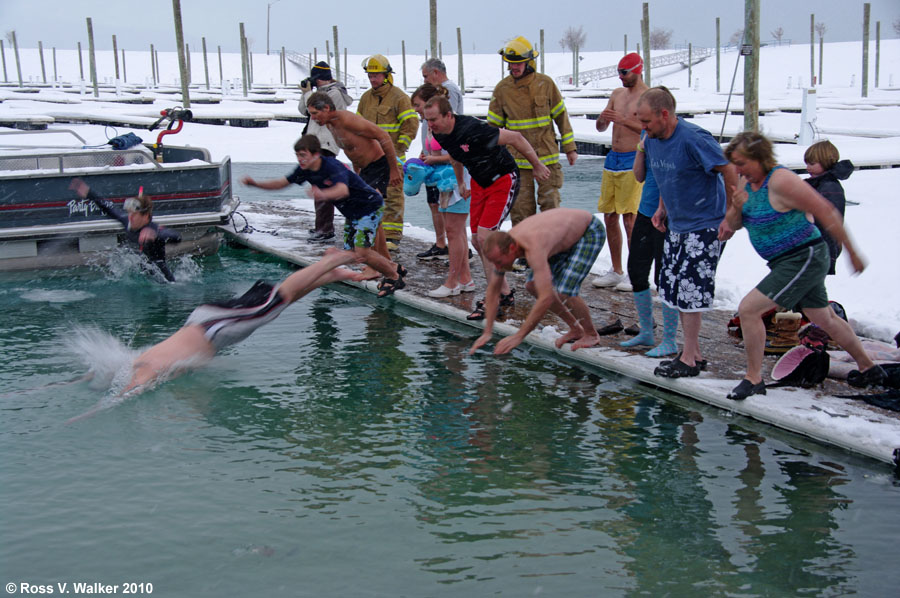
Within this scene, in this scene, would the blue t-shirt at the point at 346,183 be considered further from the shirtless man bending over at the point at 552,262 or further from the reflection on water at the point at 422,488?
A: the shirtless man bending over at the point at 552,262

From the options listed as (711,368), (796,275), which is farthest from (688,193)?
(711,368)

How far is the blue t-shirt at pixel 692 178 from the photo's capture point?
5.57m

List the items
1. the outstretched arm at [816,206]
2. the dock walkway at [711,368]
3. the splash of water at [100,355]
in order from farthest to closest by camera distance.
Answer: the splash of water at [100,355], the dock walkway at [711,368], the outstretched arm at [816,206]

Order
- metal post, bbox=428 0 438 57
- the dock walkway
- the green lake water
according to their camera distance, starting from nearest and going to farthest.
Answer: the green lake water → the dock walkway → metal post, bbox=428 0 438 57

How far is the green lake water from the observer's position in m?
3.99

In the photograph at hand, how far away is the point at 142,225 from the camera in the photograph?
31.9ft

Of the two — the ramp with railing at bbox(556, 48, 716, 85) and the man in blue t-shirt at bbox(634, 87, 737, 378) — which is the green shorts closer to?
the man in blue t-shirt at bbox(634, 87, 737, 378)

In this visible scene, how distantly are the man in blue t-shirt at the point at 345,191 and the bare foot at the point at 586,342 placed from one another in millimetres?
2287

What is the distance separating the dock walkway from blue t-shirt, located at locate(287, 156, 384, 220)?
107 cm

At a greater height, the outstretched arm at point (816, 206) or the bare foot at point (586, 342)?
the outstretched arm at point (816, 206)

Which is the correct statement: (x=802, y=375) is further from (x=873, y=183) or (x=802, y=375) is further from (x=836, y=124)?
(x=836, y=124)

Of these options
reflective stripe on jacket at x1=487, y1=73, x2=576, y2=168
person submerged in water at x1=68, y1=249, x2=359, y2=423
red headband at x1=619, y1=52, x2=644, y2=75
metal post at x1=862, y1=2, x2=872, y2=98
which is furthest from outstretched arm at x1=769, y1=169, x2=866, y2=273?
metal post at x1=862, y1=2, x2=872, y2=98

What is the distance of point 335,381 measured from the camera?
6.63m

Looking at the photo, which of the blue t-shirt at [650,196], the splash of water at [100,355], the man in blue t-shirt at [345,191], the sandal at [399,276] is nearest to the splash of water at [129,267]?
the splash of water at [100,355]
